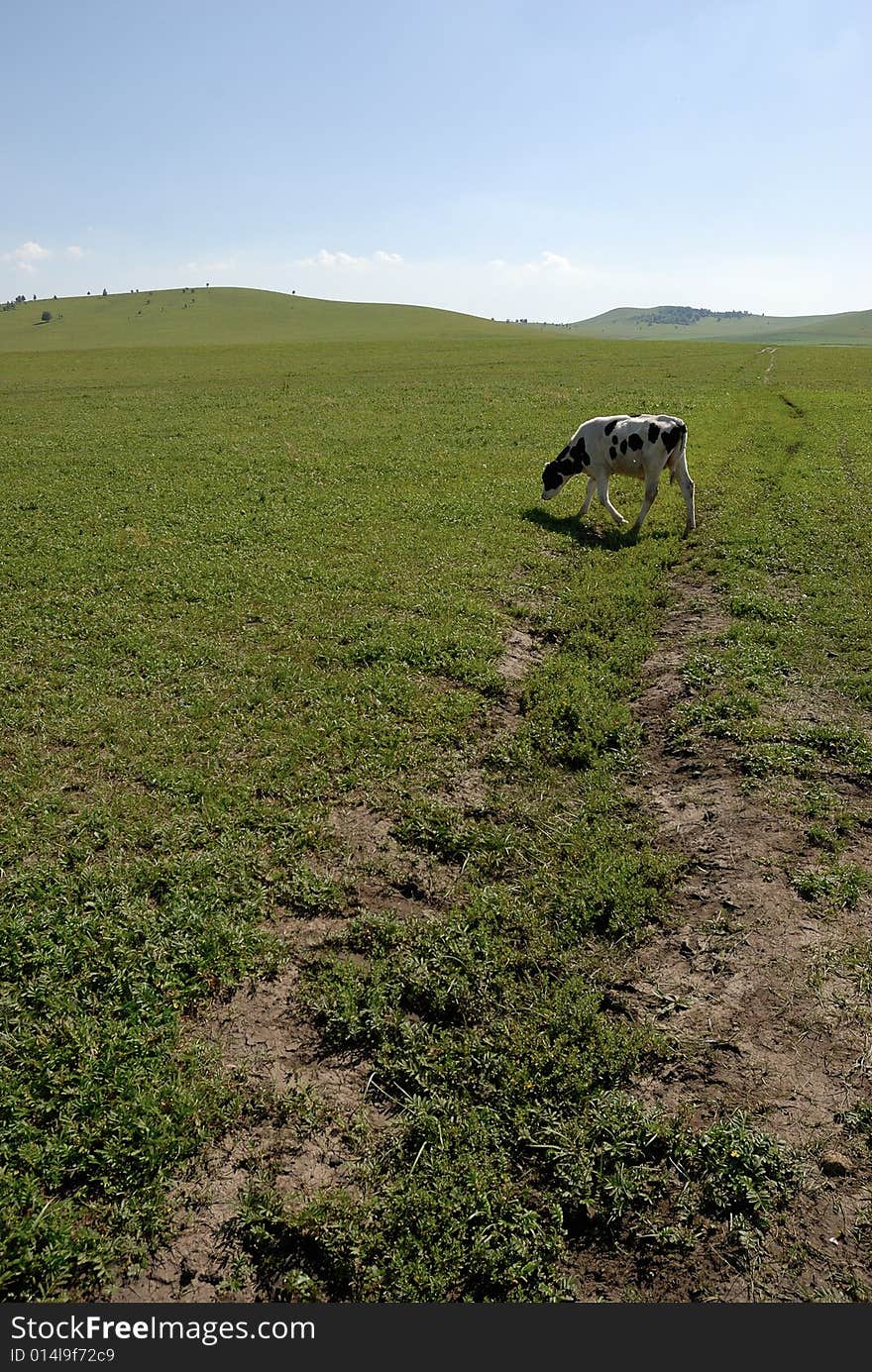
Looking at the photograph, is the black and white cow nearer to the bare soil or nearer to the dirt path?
the dirt path

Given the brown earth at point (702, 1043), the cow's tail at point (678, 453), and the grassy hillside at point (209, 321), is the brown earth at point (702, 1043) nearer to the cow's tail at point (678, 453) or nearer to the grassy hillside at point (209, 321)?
the cow's tail at point (678, 453)

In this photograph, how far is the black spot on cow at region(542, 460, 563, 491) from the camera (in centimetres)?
1656

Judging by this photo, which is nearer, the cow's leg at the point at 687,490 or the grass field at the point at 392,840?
the grass field at the point at 392,840

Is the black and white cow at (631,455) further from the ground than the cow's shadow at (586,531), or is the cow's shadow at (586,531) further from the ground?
the black and white cow at (631,455)

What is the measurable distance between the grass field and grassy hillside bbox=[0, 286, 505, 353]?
318 ft

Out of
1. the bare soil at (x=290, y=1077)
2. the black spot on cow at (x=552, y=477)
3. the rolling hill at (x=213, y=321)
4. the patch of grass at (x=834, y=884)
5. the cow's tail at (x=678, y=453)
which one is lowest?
the bare soil at (x=290, y=1077)

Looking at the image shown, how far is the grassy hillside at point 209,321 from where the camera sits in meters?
111

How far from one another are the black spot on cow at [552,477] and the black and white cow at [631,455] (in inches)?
0.9

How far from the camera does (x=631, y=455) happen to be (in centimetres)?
1506

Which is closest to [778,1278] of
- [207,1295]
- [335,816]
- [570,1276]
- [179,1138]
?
[570,1276]

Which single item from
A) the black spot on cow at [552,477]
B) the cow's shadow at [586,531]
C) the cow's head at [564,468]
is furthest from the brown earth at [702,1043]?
the black spot on cow at [552,477]

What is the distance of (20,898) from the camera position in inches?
241

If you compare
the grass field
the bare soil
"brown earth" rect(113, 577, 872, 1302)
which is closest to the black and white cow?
the grass field

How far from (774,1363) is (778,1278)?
0.34 metres
